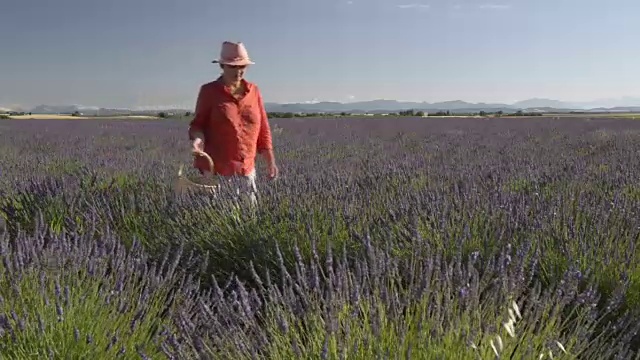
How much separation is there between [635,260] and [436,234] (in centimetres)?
76

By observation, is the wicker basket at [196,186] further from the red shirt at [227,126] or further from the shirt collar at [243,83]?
the shirt collar at [243,83]

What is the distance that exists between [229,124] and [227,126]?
0.06ft

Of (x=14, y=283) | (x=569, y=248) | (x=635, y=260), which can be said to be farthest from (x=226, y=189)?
(x=635, y=260)

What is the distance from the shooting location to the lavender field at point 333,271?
4.72ft

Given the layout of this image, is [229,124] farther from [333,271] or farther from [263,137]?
[333,271]

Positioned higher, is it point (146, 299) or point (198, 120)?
point (198, 120)

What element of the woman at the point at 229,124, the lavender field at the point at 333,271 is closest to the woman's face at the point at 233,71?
the woman at the point at 229,124

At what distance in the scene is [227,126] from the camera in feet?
11.3

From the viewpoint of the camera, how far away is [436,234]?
2473 mm

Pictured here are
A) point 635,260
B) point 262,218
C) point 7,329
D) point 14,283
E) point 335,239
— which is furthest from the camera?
point 262,218

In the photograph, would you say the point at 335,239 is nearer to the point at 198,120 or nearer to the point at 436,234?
the point at 436,234

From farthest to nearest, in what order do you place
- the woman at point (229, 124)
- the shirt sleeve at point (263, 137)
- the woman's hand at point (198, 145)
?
the shirt sleeve at point (263, 137) → the woman at point (229, 124) → the woman's hand at point (198, 145)

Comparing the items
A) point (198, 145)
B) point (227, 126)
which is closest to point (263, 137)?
point (227, 126)

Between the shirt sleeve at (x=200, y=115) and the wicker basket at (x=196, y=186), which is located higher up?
the shirt sleeve at (x=200, y=115)
